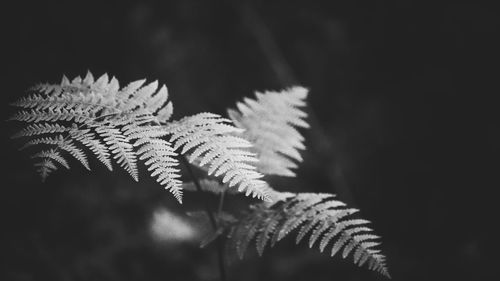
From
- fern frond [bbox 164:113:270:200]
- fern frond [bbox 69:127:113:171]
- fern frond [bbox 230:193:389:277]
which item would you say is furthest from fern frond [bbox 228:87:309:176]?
fern frond [bbox 69:127:113:171]

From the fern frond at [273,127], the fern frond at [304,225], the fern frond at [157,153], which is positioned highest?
the fern frond at [273,127]

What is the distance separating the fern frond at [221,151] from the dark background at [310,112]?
1.69m

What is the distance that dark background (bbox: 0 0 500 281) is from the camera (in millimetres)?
2910

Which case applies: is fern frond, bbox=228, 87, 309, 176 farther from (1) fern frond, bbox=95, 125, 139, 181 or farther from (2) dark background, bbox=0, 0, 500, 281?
(2) dark background, bbox=0, 0, 500, 281

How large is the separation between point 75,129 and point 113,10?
8.07 ft

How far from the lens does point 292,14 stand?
14.6 feet

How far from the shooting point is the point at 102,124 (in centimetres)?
154

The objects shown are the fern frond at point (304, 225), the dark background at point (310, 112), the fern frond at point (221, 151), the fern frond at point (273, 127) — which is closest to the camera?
the fern frond at point (221, 151)

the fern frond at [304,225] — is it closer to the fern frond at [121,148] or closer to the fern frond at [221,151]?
the fern frond at [221,151]

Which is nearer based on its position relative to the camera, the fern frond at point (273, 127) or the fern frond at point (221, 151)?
the fern frond at point (221, 151)

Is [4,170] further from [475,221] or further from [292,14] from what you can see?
[475,221]

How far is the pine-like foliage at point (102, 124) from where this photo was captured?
1.42 m

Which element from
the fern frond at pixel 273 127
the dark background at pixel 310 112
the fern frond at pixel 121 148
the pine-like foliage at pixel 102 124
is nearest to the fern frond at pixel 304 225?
the fern frond at pixel 273 127

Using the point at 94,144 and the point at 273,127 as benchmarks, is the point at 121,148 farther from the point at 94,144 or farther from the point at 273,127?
the point at 273,127
